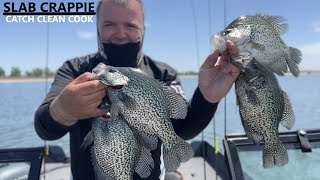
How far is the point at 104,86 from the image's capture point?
2.03 meters

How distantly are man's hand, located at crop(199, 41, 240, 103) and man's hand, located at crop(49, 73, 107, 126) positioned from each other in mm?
793

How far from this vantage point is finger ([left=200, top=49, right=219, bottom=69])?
7.89 feet

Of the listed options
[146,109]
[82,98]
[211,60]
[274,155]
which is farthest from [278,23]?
[82,98]

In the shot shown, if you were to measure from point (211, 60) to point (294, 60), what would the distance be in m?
0.51

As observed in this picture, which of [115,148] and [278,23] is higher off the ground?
[278,23]

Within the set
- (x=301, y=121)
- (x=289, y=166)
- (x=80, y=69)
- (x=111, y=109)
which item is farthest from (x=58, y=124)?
(x=301, y=121)

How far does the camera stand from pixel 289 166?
3.18 meters

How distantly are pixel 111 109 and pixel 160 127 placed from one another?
0.30m

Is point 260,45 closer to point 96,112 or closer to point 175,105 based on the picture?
point 175,105

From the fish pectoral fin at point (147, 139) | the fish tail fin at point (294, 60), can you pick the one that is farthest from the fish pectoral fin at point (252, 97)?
the fish pectoral fin at point (147, 139)

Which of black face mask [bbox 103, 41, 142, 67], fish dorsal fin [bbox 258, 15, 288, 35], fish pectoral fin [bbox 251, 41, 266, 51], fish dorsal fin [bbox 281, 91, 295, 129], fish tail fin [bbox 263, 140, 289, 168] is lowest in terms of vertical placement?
fish tail fin [bbox 263, 140, 289, 168]

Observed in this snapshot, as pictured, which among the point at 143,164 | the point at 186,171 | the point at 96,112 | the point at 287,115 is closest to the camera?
the point at 96,112

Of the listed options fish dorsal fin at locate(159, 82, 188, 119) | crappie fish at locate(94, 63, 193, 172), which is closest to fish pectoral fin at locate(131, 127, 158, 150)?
crappie fish at locate(94, 63, 193, 172)

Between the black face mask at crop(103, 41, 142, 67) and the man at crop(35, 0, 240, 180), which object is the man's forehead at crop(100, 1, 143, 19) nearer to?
the man at crop(35, 0, 240, 180)
